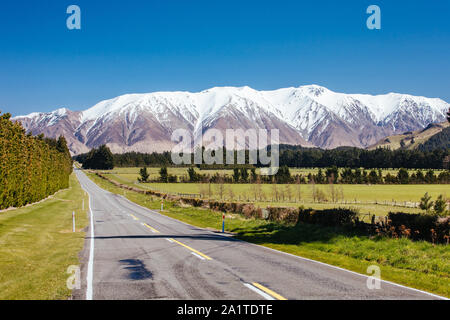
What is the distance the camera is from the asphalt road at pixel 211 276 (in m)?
9.20

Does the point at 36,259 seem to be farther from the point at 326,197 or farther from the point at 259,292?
the point at 326,197

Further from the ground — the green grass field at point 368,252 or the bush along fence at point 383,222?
the bush along fence at point 383,222

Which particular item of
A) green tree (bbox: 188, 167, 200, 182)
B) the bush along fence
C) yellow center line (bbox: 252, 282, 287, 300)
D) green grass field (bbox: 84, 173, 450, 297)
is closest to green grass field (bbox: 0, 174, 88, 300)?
yellow center line (bbox: 252, 282, 287, 300)

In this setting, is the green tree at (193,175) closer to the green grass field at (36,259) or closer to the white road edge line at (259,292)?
the green grass field at (36,259)

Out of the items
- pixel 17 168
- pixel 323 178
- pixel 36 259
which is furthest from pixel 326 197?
pixel 36 259

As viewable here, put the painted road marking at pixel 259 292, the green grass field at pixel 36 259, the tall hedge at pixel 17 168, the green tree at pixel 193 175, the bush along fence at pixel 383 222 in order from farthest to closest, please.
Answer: the green tree at pixel 193 175
the tall hedge at pixel 17 168
the bush along fence at pixel 383 222
the green grass field at pixel 36 259
the painted road marking at pixel 259 292

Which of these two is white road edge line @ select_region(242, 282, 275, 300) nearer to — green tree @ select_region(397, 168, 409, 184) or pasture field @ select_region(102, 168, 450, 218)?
pasture field @ select_region(102, 168, 450, 218)

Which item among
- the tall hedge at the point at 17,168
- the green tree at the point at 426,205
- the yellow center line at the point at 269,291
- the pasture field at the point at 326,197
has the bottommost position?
the pasture field at the point at 326,197

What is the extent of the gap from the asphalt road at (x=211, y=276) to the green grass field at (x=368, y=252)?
117 cm

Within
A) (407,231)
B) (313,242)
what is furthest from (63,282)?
(407,231)

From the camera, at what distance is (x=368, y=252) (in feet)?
53.3

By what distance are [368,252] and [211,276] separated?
343 inches

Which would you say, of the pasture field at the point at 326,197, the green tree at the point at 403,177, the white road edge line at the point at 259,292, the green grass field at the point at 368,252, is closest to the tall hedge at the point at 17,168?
the green grass field at the point at 368,252
